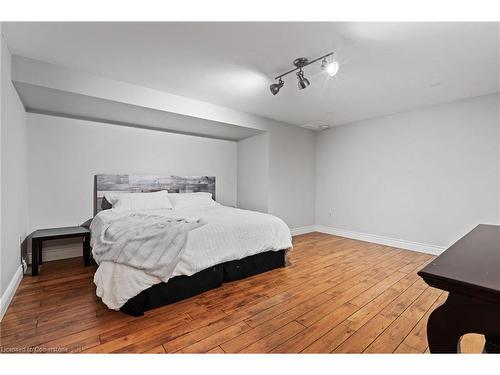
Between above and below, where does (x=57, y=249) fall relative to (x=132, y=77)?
below

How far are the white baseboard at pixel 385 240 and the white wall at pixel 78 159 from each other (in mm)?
3361

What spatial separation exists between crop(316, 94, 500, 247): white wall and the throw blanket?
363cm

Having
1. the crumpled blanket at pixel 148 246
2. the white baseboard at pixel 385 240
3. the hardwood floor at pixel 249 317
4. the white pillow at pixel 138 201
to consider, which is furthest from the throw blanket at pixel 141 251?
the white baseboard at pixel 385 240

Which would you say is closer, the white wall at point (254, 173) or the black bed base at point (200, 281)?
the black bed base at point (200, 281)

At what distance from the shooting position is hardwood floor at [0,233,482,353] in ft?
5.23

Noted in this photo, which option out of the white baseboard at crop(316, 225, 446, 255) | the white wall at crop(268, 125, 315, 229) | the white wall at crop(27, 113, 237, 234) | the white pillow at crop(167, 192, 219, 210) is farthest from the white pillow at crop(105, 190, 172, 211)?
the white baseboard at crop(316, 225, 446, 255)

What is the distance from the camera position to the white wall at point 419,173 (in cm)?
332

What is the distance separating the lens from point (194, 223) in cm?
247

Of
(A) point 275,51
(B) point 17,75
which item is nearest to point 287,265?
(A) point 275,51

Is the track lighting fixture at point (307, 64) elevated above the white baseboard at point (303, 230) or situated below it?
above

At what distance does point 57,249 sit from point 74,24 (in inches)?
115

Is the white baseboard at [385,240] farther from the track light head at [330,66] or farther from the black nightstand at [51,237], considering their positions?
the black nightstand at [51,237]

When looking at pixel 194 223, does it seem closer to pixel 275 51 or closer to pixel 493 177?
pixel 275 51

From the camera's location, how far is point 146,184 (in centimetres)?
397
